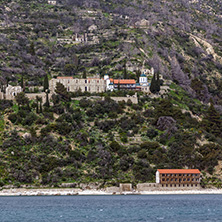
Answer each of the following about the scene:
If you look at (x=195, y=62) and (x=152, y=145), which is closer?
(x=152, y=145)

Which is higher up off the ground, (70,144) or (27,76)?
(27,76)

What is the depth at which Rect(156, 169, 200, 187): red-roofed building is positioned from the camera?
108331 millimetres

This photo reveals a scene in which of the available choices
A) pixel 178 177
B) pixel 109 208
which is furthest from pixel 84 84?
pixel 109 208

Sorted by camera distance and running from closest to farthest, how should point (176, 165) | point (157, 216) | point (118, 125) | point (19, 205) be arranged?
point (157, 216) → point (19, 205) → point (176, 165) → point (118, 125)

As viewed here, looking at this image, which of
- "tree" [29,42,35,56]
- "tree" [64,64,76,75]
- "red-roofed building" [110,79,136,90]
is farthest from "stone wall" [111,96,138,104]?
"tree" [29,42,35,56]

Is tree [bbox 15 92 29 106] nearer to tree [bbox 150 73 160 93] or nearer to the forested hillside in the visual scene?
the forested hillside

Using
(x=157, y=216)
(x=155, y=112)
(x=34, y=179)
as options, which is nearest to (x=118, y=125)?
(x=155, y=112)

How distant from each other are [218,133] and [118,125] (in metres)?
22.0

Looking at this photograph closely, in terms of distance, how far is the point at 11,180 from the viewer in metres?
106

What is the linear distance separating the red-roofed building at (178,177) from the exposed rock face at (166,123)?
1652cm

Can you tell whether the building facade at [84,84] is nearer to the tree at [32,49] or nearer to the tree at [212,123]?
the tree at [212,123]

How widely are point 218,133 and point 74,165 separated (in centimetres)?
3584

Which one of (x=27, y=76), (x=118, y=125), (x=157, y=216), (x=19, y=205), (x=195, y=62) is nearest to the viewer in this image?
(x=157, y=216)

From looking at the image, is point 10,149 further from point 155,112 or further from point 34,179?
point 155,112
